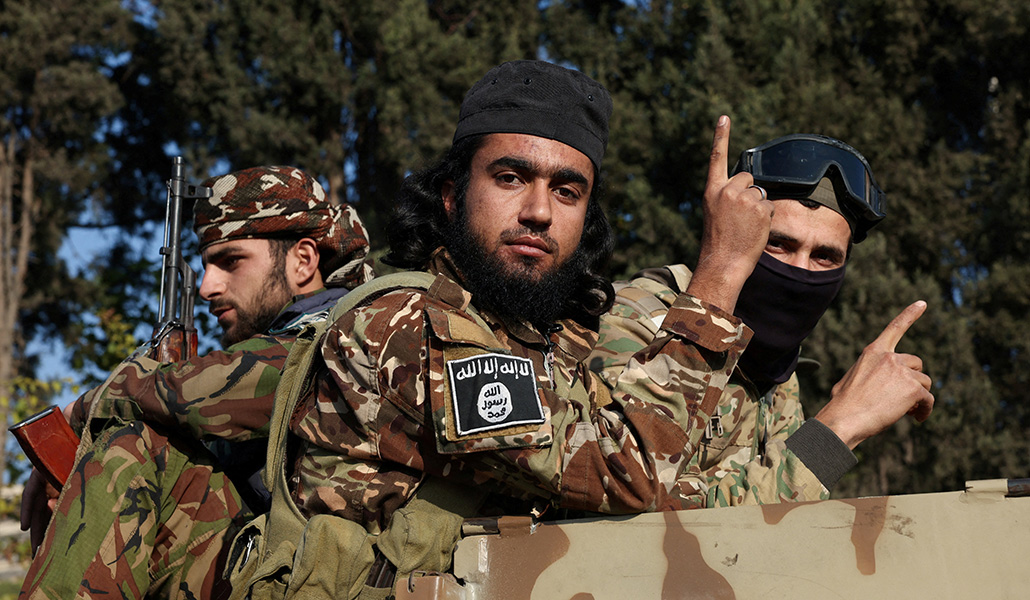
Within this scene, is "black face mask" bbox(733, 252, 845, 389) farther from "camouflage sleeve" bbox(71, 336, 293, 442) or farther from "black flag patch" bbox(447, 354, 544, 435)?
"camouflage sleeve" bbox(71, 336, 293, 442)

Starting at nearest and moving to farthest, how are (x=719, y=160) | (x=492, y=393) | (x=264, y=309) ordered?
(x=492, y=393) < (x=719, y=160) < (x=264, y=309)

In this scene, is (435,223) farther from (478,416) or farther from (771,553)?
(771,553)

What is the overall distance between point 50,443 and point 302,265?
1.10 m

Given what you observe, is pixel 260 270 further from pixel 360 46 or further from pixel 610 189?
pixel 360 46

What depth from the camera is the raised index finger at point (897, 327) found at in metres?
2.67

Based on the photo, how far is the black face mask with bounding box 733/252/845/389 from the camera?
9.66ft

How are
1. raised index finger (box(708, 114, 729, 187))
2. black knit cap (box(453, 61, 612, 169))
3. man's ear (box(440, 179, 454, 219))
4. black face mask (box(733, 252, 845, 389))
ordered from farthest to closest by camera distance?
black face mask (box(733, 252, 845, 389)), man's ear (box(440, 179, 454, 219)), black knit cap (box(453, 61, 612, 169)), raised index finger (box(708, 114, 729, 187))

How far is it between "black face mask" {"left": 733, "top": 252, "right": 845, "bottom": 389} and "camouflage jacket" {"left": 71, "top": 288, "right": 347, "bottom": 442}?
1.47 m

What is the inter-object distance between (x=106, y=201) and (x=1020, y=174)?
11300 mm

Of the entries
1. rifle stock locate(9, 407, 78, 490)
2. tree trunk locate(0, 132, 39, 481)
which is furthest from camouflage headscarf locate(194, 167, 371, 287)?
tree trunk locate(0, 132, 39, 481)

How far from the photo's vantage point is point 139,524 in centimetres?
264

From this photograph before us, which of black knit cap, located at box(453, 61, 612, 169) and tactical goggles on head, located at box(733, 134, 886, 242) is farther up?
black knit cap, located at box(453, 61, 612, 169)

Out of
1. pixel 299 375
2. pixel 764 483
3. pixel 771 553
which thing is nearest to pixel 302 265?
pixel 299 375

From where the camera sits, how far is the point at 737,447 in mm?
A: 2871
